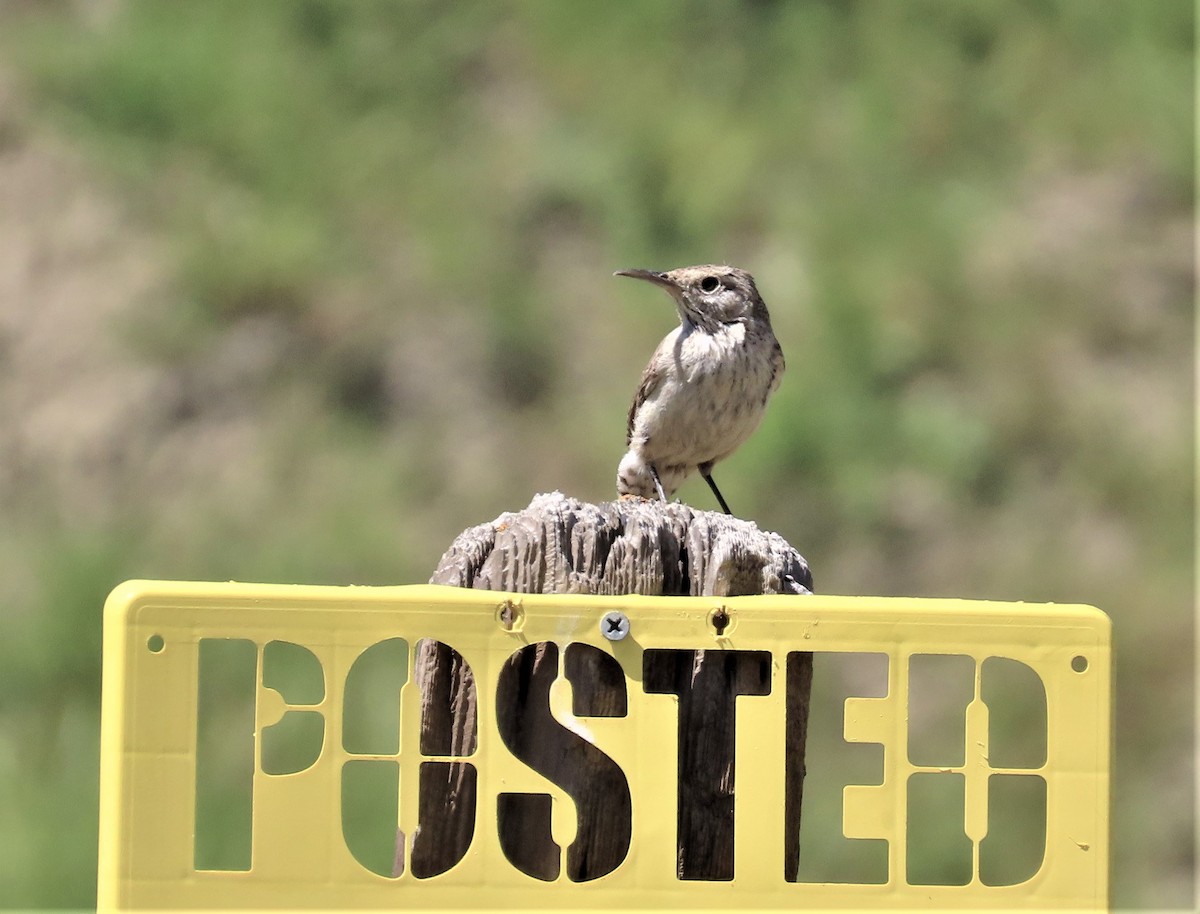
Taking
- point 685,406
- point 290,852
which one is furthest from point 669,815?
point 685,406

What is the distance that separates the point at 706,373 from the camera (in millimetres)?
5953

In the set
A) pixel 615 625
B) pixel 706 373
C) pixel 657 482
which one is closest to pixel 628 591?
pixel 615 625

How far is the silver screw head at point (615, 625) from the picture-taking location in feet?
8.79

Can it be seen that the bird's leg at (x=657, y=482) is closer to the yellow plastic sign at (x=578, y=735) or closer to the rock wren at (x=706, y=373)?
the rock wren at (x=706, y=373)

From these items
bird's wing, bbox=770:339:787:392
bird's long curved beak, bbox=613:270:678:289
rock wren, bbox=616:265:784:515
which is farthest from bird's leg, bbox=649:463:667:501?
bird's long curved beak, bbox=613:270:678:289

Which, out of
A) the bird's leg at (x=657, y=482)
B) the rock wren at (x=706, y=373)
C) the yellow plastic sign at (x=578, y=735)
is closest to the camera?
the yellow plastic sign at (x=578, y=735)

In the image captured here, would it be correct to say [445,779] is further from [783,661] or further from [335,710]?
[783,661]

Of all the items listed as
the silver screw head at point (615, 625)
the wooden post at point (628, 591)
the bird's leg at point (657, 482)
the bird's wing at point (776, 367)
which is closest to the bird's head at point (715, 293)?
the bird's wing at point (776, 367)

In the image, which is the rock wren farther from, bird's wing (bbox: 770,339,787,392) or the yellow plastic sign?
the yellow plastic sign

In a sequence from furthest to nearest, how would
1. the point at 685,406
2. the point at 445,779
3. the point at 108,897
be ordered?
the point at 685,406, the point at 445,779, the point at 108,897

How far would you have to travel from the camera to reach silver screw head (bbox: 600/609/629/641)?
2.68 meters

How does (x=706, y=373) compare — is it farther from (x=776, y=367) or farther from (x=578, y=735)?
(x=578, y=735)

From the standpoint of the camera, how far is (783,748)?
8.80ft

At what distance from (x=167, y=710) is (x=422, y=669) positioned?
0.75 metres
